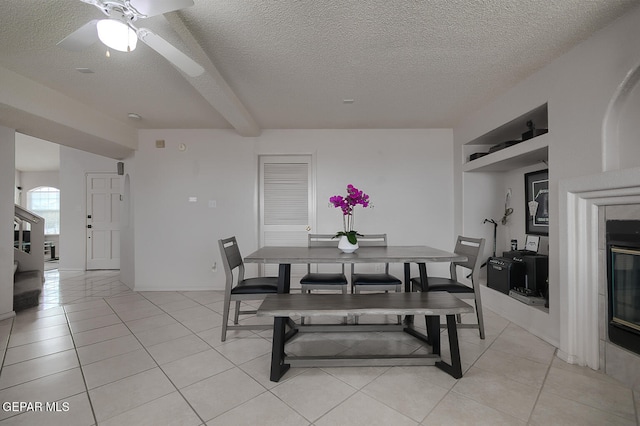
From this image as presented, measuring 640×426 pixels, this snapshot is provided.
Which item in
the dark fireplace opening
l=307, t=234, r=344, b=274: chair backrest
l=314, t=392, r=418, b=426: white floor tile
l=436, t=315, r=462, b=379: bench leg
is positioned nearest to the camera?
l=314, t=392, r=418, b=426: white floor tile

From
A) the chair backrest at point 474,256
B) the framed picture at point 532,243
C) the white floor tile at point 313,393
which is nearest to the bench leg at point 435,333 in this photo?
the chair backrest at point 474,256

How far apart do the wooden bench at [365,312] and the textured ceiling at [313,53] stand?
1.93 meters

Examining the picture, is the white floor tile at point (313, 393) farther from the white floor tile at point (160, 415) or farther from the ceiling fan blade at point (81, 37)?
the ceiling fan blade at point (81, 37)

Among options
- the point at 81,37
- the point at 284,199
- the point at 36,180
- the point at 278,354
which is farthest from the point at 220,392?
the point at 36,180

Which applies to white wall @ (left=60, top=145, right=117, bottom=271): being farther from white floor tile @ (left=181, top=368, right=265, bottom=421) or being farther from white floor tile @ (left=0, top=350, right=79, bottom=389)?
white floor tile @ (left=181, top=368, right=265, bottom=421)

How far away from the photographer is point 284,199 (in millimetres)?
4203

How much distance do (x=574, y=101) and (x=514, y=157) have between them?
829 millimetres

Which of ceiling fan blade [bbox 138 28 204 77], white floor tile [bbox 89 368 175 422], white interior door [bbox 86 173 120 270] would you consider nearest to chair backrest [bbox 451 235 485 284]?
white floor tile [bbox 89 368 175 422]

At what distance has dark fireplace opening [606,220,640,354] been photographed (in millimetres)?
1731

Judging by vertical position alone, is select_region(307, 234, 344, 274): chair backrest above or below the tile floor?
above

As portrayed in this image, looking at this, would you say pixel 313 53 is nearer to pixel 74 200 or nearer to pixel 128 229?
pixel 128 229

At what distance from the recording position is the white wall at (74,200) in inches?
227

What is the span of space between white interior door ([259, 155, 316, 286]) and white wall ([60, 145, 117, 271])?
13.2ft

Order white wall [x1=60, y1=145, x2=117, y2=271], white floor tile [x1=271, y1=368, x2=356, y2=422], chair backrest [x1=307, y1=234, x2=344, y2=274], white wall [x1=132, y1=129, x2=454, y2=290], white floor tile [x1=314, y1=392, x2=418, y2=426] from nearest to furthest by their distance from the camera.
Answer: white floor tile [x1=314, y1=392, x2=418, y2=426], white floor tile [x1=271, y1=368, x2=356, y2=422], chair backrest [x1=307, y1=234, x2=344, y2=274], white wall [x1=132, y1=129, x2=454, y2=290], white wall [x1=60, y1=145, x2=117, y2=271]
